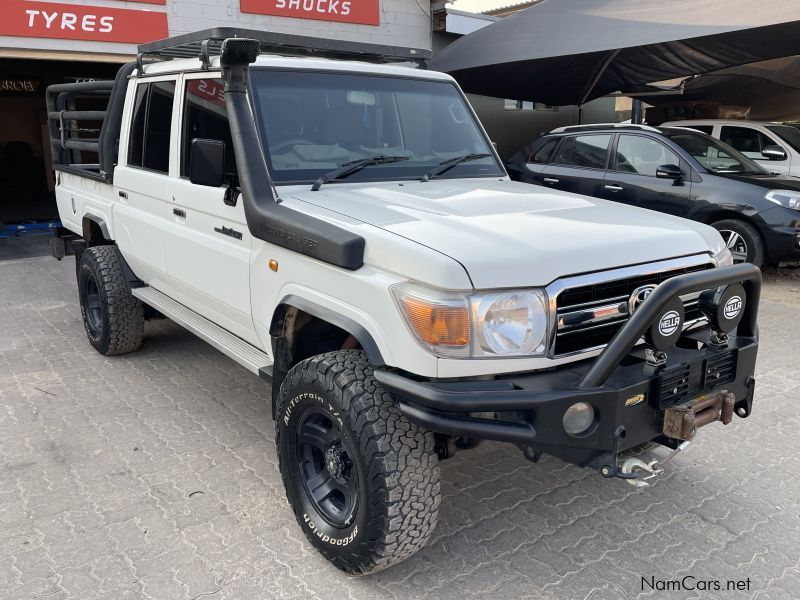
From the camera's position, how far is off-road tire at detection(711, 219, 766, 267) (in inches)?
A: 308

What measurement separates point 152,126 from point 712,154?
6.71m

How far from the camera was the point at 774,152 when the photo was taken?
1018cm

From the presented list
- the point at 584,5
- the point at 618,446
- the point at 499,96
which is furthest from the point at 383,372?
the point at 499,96

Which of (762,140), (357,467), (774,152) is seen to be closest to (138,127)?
(357,467)

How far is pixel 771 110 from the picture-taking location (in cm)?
1641

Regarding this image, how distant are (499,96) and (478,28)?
5.29ft

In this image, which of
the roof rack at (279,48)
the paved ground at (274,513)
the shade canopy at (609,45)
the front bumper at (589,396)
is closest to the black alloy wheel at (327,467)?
the paved ground at (274,513)

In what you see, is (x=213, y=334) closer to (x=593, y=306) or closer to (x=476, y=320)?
(x=476, y=320)

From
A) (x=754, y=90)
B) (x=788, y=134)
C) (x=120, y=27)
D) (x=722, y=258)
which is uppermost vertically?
(x=120, y=27)

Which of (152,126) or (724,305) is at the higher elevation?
(152,126)

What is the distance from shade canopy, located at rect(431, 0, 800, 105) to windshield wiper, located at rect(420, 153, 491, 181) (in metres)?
6.69

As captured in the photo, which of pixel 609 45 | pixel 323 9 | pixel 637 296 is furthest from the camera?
pixel 323 9

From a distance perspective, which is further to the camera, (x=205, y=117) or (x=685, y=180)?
(x=685, y=180)

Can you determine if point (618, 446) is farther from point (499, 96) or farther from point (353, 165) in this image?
point (499, 96)
